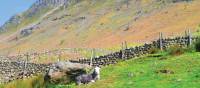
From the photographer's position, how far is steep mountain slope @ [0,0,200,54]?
92856mm

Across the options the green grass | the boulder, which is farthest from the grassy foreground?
the boulder

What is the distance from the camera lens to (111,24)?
374 ft

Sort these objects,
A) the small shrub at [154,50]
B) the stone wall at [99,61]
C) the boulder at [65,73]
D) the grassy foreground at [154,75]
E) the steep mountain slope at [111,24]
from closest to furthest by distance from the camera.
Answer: the grassy foreground at [154,75]
the boulder at [65,73]
the small shrub at [154,50]
the stone wall at [99,61]
the steep mountain slope at [111,24]

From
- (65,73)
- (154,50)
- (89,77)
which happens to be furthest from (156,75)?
(154,50)

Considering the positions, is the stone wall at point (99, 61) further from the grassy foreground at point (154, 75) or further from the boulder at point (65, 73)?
the boulder at point (65, 73)

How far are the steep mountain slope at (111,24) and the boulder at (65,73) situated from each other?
146 ft

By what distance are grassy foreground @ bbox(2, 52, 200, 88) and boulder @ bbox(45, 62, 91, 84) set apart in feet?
2.42

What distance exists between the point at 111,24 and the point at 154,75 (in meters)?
83.8

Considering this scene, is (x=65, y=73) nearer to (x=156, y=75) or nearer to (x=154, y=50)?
(x=156, y=75)

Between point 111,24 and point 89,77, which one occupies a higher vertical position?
point 111,24

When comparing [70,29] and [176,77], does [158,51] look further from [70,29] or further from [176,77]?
[70,29]

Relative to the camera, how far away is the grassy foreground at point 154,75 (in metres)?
27.6

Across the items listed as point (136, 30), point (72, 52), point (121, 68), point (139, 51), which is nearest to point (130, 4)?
point (136, 30)

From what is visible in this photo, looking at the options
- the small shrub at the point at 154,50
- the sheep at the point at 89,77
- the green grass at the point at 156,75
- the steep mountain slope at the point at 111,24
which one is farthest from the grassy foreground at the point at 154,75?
the steep mountain slope at the point at 111,24
